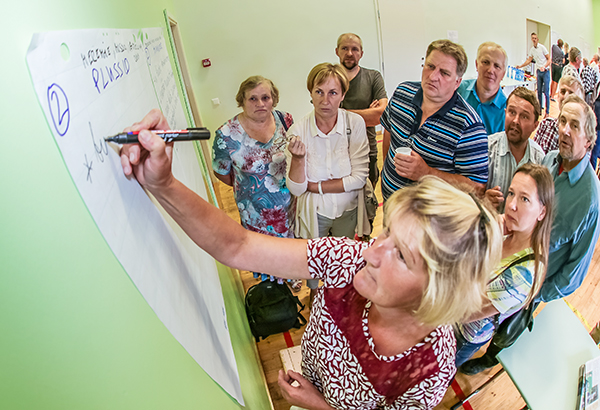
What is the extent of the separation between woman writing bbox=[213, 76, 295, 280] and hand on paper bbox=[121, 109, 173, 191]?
4.57ft

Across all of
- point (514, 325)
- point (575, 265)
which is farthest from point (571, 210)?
point (514, 325)

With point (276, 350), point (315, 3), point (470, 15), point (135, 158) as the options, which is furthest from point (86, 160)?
point (470, 15)

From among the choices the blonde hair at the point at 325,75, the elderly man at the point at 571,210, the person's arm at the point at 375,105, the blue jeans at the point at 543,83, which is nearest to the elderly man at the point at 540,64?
the blue jeans at the point at 543,83

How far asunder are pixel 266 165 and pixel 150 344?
1.59 meters

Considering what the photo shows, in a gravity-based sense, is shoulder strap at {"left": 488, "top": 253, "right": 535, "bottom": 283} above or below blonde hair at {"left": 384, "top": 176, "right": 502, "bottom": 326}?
below

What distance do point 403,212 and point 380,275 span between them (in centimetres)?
17

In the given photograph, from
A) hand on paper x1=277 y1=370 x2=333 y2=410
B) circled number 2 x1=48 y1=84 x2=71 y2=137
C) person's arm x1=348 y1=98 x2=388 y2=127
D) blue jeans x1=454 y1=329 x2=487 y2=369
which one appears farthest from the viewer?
person's arm x1=348 y1=98 x2=388 y2=127

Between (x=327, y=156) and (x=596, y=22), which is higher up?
(x=596, y=22)

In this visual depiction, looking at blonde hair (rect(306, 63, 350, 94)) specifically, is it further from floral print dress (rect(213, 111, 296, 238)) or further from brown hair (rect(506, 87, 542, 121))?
brown hair (rect(506, 87, 542, 121))

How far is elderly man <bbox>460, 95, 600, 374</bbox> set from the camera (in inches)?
74.4

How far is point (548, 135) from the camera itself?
2365 mm

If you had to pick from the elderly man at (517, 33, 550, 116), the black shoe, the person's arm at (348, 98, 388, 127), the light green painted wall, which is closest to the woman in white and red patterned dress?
the black shoe

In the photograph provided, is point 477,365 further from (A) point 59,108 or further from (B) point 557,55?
(B) point 557,55

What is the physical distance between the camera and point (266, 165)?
2.11 m
